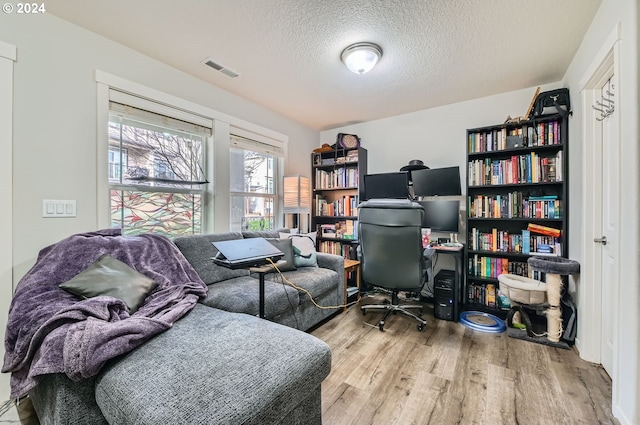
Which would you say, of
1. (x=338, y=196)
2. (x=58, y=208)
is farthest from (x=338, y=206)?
(x=58, y=208)

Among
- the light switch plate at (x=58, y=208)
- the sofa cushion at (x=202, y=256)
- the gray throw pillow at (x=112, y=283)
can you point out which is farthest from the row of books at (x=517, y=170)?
the light switch plate at (x=58, y=208)

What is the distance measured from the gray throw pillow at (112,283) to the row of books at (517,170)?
3.11 metres

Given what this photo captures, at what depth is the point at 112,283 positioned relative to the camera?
146 centimetres

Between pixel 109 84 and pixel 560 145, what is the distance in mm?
3847

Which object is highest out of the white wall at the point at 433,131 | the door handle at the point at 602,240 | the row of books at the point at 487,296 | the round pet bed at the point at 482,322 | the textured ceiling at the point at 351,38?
the textured ceiling at the point at 351,38

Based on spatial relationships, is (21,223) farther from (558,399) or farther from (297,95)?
(558,399)

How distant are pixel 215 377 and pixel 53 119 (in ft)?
6.71

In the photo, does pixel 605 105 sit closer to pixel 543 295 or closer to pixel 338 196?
pixel 543 295

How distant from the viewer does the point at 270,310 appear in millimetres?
1861

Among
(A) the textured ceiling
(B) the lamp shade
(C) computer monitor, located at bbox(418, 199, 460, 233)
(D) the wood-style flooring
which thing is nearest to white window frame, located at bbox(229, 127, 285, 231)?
(B) the lamp shade

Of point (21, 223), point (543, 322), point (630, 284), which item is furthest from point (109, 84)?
point (543, 322)

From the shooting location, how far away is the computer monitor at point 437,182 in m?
2.90

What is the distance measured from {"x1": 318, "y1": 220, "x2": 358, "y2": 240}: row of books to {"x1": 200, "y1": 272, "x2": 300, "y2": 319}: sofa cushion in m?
1.69

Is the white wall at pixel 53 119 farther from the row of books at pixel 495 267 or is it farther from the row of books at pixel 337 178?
the row of books at pixel 495 267
